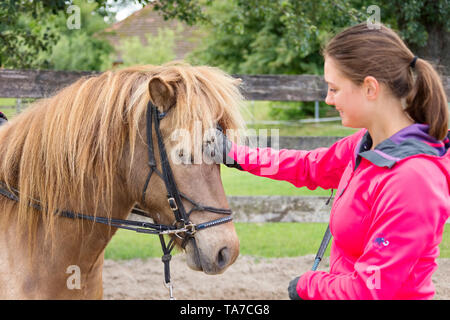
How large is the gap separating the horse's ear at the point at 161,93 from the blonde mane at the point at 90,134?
3 cm

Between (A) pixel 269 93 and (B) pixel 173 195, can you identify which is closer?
(B) pixel 173 195

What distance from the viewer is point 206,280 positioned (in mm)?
4488

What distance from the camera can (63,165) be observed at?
203 cm

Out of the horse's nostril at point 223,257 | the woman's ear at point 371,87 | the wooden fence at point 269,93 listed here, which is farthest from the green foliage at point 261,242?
the woman's ear at point 371,87

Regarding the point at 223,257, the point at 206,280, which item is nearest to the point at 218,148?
the point at 223,257

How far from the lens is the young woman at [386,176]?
1261 millimetres

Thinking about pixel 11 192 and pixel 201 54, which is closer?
pixel 11 192

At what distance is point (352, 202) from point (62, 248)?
1337mm

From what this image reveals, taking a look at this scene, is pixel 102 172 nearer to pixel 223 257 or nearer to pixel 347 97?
pixel 223 257

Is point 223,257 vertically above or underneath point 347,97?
underneath

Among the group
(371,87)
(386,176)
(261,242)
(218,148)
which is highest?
(371,87)

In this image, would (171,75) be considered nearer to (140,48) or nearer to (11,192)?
(11,192)

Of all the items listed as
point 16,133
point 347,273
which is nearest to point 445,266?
point 347,273

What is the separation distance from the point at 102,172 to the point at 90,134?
7.0 inches
